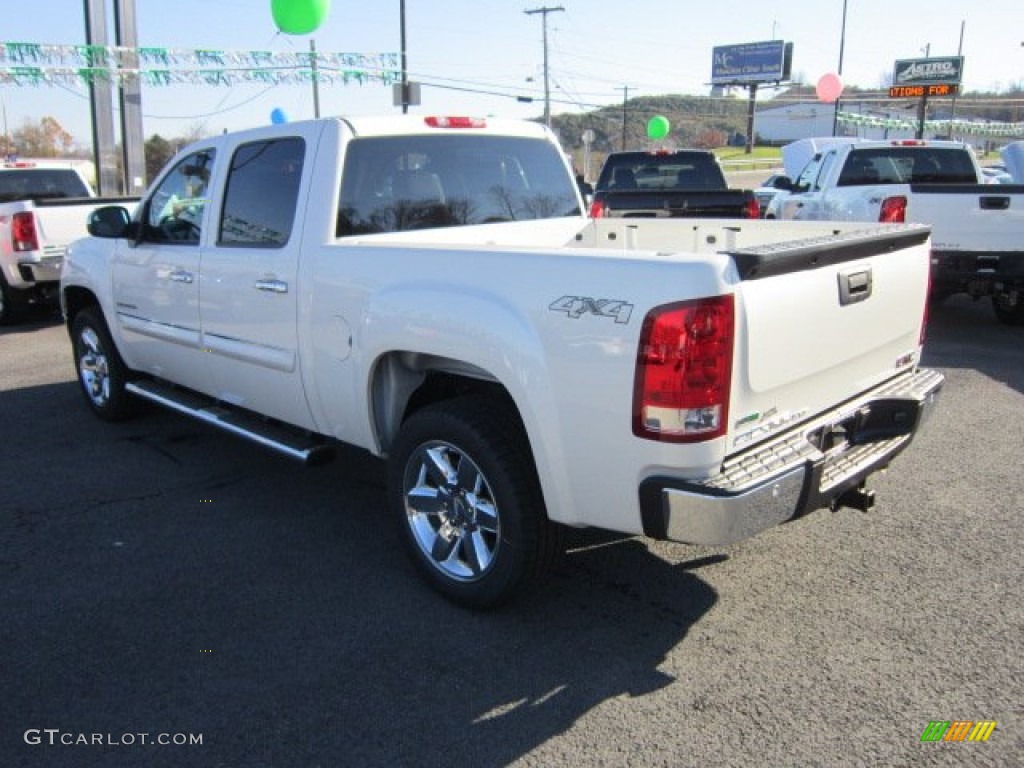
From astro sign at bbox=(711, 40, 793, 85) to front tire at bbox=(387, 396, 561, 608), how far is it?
88.8m

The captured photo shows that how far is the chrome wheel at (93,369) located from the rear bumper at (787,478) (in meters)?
4.86

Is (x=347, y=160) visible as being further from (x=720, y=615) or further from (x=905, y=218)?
(x=905, y=218)

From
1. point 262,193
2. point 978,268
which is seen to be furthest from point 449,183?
point 978,268

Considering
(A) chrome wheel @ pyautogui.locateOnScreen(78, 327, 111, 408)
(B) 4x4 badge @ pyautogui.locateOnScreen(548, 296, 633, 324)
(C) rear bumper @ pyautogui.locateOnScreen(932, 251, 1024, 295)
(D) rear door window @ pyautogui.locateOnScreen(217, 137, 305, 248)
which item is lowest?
(A) chrome wheel @ pyautogui.locateOnScreen(78, 327, 111, 408)

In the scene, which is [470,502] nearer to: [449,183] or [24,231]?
[449,183]

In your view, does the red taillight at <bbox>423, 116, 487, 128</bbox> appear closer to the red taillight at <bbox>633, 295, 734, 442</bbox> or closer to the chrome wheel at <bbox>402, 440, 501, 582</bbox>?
the chrome wheel at <bbox>402, 440, 501, 582</bbox>

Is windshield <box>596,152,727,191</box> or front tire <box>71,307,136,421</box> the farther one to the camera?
windshield <box>596,152,727,191</box>

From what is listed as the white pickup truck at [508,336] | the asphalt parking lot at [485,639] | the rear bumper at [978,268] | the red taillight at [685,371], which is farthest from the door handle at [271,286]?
the rear bumper at [978,268]

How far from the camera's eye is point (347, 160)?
4.07 metres

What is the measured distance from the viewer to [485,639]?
339cm

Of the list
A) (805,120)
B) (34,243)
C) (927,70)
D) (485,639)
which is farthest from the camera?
(805,120)

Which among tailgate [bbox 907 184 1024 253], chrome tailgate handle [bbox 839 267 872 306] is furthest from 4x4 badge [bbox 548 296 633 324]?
tailgate [bbox 907 184 1024 253]

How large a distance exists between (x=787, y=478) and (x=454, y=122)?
2.74m

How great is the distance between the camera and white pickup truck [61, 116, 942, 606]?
2797 millimetres
